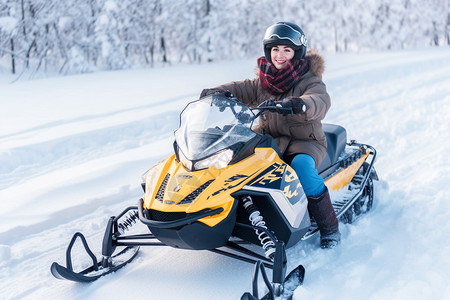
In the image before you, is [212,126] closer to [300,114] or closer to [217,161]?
[217,161]

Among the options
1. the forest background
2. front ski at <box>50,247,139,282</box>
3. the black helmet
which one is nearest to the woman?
the black helmet

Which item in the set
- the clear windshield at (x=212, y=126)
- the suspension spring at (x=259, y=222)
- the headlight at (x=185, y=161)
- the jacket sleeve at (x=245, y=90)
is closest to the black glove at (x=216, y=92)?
the clear windshield at (x=212, y=126)

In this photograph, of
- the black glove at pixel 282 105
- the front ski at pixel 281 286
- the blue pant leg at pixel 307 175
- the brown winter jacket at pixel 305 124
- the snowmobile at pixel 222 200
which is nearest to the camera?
the front ski at pixel 281 286

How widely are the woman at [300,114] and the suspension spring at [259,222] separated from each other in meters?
0.62

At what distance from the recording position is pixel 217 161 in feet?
9.35

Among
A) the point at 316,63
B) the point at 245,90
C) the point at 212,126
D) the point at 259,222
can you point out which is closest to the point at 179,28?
the point at 245,90

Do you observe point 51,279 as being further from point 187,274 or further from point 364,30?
point 364,30

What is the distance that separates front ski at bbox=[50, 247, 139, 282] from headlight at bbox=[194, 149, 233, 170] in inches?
39.1

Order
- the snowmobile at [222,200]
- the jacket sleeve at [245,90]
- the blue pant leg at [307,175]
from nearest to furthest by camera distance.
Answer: the snowmobile at [222,200] < the blue pant leg at [307,175] < the jacket sleeve at [245,90]

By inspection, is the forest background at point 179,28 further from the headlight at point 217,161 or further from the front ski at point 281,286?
the front ski at point 281,286

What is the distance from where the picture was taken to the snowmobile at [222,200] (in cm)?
269

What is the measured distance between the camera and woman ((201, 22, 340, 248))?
3.37 metres

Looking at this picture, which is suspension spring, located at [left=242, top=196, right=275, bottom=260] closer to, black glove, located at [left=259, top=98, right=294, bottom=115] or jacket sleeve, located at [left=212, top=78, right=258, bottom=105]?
black glove, located at [left=259, top=98, right=294, bottom=115]

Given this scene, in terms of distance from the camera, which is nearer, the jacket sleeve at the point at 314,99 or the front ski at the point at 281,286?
the front ski at the point at 281,286
